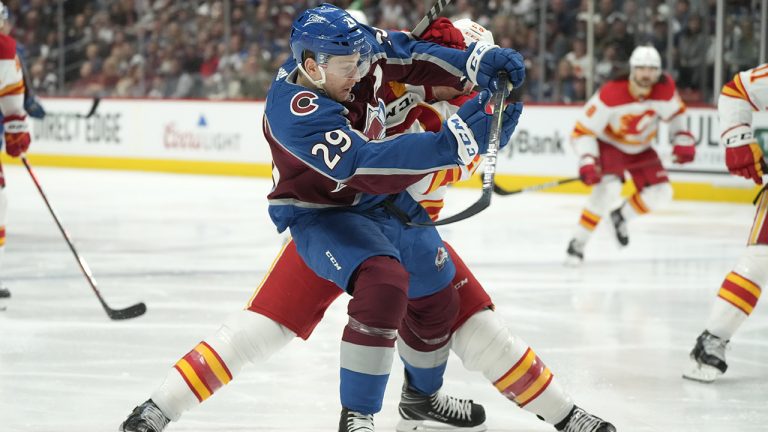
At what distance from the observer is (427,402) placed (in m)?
3.09

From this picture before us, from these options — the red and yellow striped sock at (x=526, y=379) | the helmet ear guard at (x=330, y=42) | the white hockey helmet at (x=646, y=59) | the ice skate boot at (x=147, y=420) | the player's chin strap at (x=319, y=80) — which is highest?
the helmet ear guard at (x=330, y=42)

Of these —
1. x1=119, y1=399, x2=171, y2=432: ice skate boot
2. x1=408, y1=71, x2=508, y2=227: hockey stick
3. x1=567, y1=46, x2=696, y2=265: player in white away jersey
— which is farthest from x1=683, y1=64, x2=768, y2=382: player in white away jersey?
x1=567, y1=46, x2=696, y2=265: player in white away jersey

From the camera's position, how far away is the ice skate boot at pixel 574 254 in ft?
20.2

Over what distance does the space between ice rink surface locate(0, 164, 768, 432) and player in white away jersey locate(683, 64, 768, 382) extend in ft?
0.31

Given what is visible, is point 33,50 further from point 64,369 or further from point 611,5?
point 64,369

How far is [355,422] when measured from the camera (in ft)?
8.40

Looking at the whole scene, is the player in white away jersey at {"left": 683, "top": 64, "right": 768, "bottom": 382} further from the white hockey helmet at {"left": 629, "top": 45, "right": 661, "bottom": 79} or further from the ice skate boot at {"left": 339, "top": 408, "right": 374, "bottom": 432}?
the white hockey helmet at {"left": 629, "top": 45, "right": 661, "bottom": 79}

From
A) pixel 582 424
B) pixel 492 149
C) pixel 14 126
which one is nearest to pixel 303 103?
pixel 492 149

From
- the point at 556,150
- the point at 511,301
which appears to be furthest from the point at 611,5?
the point at 511,301

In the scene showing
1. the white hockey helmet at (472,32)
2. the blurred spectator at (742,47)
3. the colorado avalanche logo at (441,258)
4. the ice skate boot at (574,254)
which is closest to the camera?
the colorado avalanche logo at (441,258)

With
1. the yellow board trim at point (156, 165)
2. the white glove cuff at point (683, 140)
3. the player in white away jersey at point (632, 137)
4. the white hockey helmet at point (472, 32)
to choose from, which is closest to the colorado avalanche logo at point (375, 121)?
the white hockey helmet at point (472, 32)

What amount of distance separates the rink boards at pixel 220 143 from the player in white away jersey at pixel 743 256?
16.8ft

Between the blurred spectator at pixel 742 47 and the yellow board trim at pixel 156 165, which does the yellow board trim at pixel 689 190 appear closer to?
the blurred spectator at pixel 742 47

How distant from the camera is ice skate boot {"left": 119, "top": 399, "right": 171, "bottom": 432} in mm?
2623
